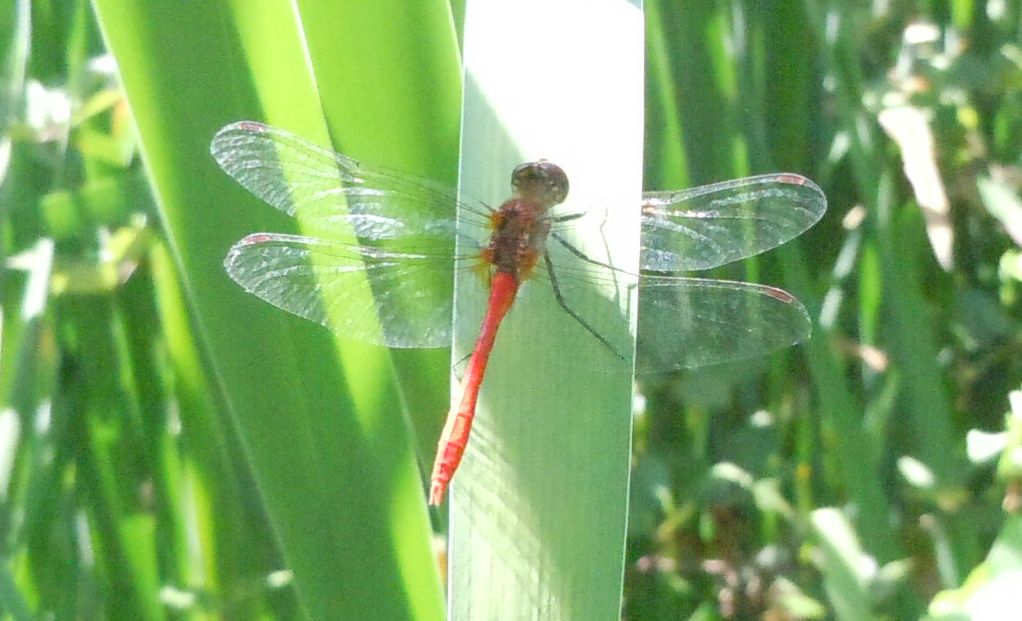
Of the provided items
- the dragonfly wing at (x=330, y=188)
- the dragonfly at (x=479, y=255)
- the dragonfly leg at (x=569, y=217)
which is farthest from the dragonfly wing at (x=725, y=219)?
the dragonfly wing at (x=330, y=188)

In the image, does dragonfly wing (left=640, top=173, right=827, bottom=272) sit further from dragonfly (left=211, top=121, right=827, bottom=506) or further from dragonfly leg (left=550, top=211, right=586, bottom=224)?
dragonfly leg (left=550, top=211, right=586, bottom=224)

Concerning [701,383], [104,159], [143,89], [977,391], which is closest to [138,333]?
[104,159]

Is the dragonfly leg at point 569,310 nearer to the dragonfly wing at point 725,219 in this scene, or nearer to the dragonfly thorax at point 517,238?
the dragonfly thorax at point 517,238

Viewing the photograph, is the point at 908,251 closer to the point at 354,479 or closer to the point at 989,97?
the point at 989,97

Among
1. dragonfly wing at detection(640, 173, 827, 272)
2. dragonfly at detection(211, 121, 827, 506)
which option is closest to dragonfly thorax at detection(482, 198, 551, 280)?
dragonfly at detection(211, 121, 827, 506)

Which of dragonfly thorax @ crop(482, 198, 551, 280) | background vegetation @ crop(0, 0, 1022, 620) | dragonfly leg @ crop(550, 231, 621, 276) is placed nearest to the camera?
background vegetation @ crop(0, 0, 1022, 620)

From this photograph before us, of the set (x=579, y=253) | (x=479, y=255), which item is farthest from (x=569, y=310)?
(x=479, y=255)

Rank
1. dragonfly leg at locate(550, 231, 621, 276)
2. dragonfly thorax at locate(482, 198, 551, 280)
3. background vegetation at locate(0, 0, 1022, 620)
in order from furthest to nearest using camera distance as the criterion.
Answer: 1. dragonfly thorax at locate(482, 198, 551, 280)
2. dragonfly leg at locate(550, 231, 621, 276)
3. background vegetation at locate(0, 0, 1022, 620)
